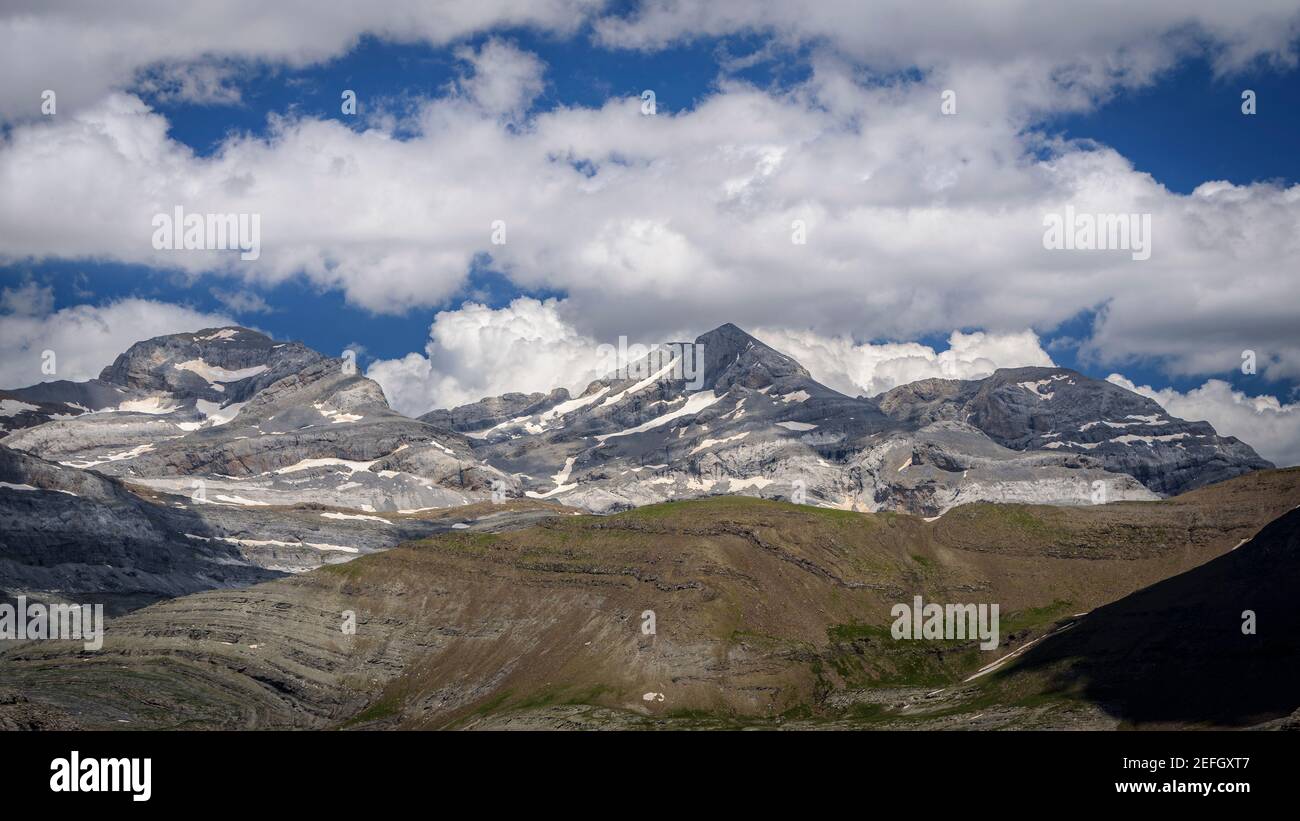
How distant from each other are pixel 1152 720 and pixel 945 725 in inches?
1057
